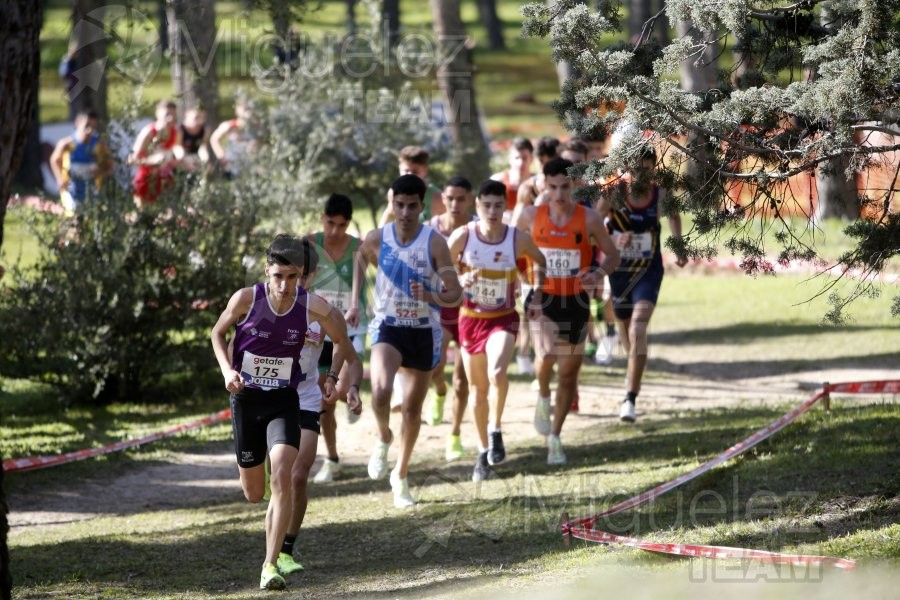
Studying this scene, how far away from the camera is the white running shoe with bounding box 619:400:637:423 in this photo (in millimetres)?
10789

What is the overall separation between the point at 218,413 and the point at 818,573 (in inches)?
294

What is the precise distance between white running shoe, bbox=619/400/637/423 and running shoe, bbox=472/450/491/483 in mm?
1891

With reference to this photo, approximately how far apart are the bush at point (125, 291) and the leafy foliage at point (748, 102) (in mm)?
6294

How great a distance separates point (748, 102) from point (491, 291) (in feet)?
11.1

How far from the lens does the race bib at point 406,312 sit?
8727 mm

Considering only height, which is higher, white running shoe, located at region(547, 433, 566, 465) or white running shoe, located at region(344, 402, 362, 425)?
white running shoe, located at region(344, 402, 362, 425)

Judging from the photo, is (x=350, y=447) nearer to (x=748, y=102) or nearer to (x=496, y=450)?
(x=496, y=450)

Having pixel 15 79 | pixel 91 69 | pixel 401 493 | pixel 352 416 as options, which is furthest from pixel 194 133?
pixel 15 79

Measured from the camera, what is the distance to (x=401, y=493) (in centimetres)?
864

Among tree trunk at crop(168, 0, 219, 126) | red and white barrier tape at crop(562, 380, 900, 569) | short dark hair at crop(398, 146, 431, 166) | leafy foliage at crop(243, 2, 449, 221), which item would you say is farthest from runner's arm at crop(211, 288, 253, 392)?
leafy foliage at crop(243, 2, 449, 221)

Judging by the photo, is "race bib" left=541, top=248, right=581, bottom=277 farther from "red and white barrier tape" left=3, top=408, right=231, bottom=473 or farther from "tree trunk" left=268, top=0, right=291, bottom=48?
"red and white barrier tape" left=3, top=408, right=231, bottom=473

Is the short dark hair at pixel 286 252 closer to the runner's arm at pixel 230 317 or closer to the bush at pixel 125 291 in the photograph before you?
the runner's arm at pixel 230 317

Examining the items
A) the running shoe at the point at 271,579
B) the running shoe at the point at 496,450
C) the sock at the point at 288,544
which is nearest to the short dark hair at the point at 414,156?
the running shoe at the point at 496,450

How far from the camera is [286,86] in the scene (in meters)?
16.5
